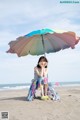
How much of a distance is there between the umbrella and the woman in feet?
4.04

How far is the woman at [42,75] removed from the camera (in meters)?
12.5

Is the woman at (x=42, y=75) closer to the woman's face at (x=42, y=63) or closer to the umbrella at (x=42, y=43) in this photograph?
the woman's face at (x=42, y=63)

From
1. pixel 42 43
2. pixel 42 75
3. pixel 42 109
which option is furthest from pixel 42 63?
pixel 42 109

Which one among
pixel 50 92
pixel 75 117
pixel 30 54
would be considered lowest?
pixel 75 117

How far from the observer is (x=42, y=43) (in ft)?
45.7

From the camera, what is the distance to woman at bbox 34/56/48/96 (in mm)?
12461

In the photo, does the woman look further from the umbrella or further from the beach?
the umbrella

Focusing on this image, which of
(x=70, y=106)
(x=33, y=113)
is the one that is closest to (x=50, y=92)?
(x=70, y=106)

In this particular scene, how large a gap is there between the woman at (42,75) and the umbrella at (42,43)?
123cm

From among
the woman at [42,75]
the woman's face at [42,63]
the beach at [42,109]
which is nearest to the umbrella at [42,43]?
the woman's face at [42,63]

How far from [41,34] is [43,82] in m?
2.13

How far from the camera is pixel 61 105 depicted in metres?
11.7

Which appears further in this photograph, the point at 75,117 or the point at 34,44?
the point at 34,44

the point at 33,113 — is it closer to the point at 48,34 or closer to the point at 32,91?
the point at 32,91
